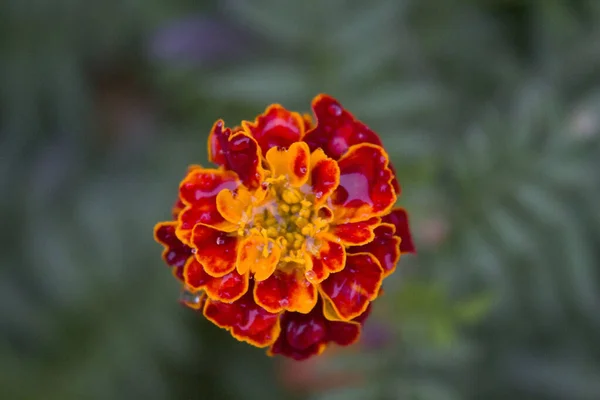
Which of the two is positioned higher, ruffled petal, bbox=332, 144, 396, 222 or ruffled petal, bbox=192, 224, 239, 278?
ruffled petal, bbox=332, 144, 396, 222

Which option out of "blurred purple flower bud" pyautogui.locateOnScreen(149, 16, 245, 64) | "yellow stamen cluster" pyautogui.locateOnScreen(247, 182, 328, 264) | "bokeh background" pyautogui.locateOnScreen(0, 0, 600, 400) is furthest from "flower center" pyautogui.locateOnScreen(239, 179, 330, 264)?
"blurred purple flower bud" pyautogui.locateOnScreen(149, 16, 245, 64)

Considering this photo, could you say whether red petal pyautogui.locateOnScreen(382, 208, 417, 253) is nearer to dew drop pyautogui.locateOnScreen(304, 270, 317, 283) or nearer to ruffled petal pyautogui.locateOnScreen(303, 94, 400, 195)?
ruffled petal pyautogui.locateOnScreen(303, 94, 400, 195)

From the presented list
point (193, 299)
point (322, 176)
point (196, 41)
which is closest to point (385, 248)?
point (322, 176)

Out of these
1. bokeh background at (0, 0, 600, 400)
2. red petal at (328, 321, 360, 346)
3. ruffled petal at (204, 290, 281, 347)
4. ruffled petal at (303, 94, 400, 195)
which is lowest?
ruffled petal at (204, 290, 281, 347)

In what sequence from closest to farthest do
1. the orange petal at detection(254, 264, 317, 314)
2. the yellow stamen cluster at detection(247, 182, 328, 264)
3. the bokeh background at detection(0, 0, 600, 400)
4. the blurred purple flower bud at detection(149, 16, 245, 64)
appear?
the orange petal at detection(254, 264, 317, 314) < the yellow stamen cluster at detection(247, 182, 328, 264) < the bokeh background at detection(0, 0, 600, 400) < the blurred purple flower bud at detection(149, 16, 245, 64)

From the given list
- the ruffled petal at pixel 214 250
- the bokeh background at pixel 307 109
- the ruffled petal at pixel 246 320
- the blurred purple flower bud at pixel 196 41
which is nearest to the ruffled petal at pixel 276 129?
the ruffled petal at pixel 214 250

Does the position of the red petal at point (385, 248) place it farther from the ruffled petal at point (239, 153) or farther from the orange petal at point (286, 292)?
the ruffled petal at point (239, 153)
